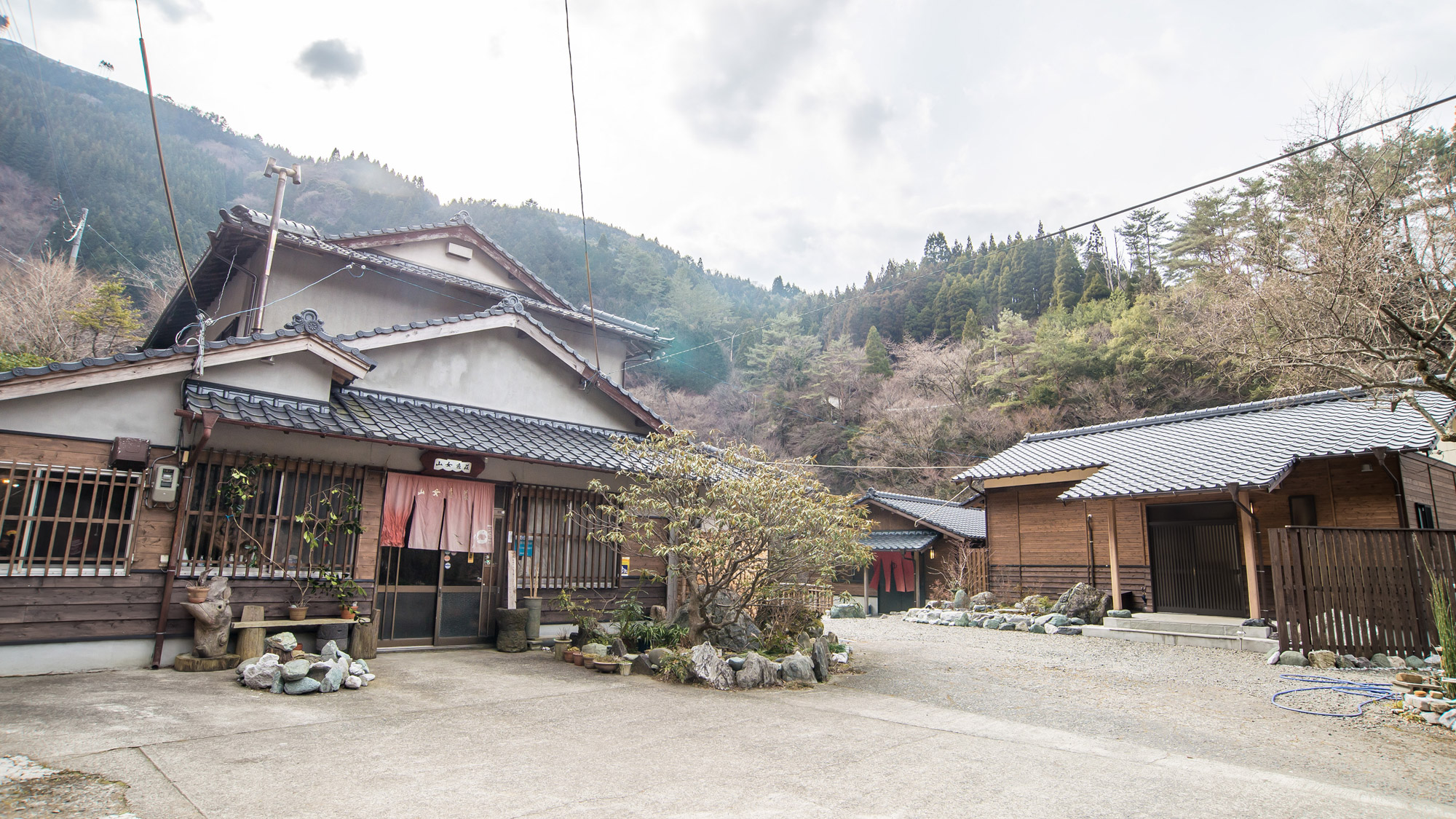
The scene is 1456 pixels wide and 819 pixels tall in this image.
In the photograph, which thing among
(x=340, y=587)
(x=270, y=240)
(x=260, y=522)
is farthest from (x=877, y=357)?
(x=260, y=522)

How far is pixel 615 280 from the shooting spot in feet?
165

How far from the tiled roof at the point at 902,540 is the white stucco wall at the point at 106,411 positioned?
1982 centimetres

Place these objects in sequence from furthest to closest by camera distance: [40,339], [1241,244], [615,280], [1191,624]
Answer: [615,280] → [40,339] → [1191,624] → [1241,244]

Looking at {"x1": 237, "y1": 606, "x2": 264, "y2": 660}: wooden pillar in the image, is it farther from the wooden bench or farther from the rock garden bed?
the rock garden bed

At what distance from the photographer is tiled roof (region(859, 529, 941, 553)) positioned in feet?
81.1

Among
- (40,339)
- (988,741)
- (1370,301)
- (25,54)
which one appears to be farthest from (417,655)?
(25,54)

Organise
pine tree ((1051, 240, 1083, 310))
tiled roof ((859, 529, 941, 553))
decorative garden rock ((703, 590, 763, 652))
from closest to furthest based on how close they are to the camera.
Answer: decorative garden rock ((703, 590, 763, 652)), tiled roof ((859, 529, 941, 553)), pine tree ((1051, 240, 1083, 310))

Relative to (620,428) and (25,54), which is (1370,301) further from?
(25,54)

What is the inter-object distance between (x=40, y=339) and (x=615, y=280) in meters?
31.6

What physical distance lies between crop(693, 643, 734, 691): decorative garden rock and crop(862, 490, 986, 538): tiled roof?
695 inches

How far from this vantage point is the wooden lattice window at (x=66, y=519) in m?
7.18

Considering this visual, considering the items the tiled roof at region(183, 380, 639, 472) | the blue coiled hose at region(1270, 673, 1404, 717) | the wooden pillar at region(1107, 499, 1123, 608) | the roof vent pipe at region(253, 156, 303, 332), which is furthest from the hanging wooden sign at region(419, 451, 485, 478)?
the wooden pillar at region(1107, 499, 1123, 608)

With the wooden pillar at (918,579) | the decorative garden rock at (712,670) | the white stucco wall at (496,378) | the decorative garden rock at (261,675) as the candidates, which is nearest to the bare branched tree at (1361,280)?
the decorative garden rock at (712,670)

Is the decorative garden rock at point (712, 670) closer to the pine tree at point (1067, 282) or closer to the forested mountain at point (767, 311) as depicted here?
the forested mountain at point (767, 311)
